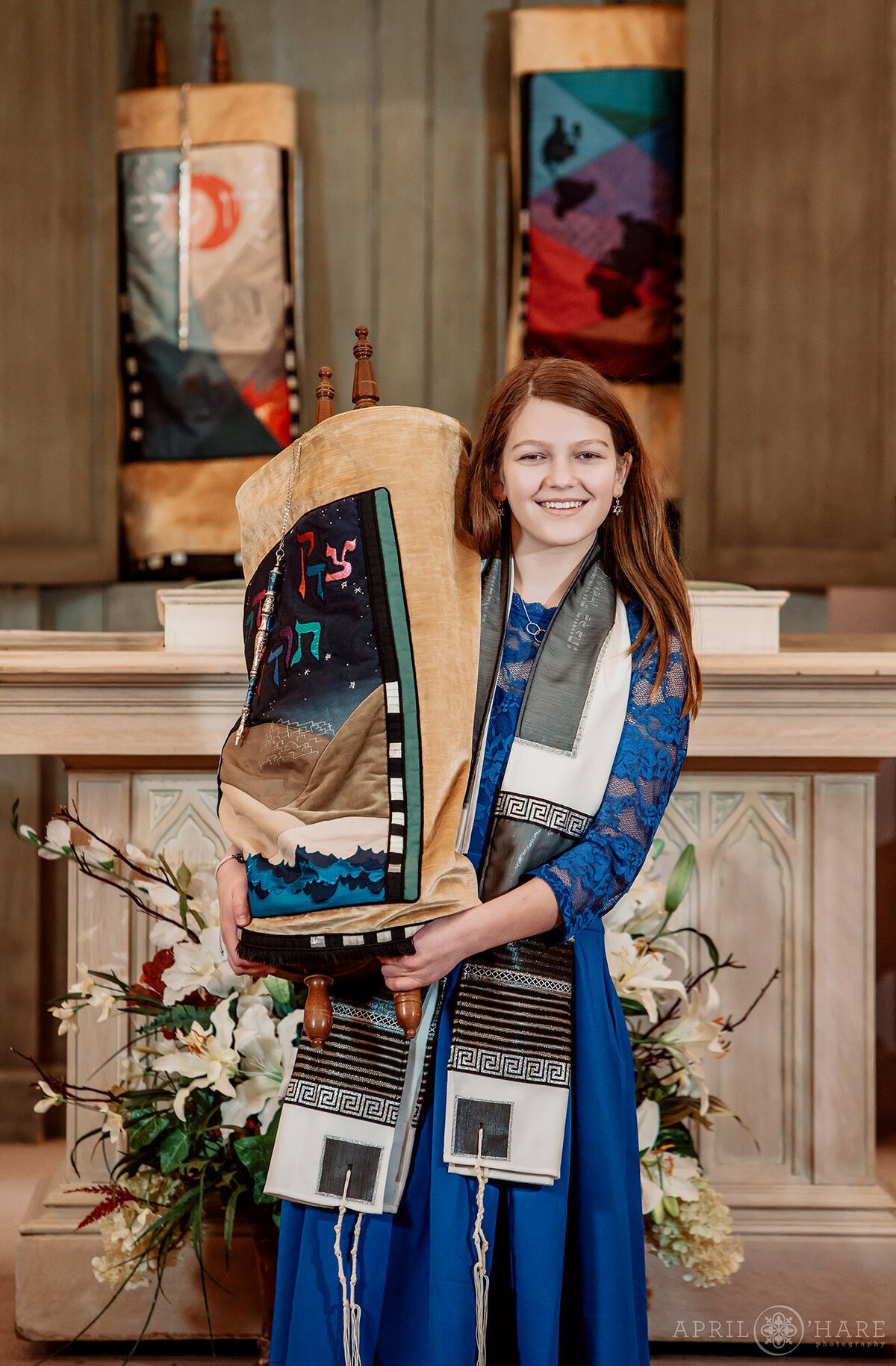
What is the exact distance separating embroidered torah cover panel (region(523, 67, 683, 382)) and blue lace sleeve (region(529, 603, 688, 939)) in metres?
1.90

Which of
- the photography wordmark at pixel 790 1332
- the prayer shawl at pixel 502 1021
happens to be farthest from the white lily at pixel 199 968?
the photography wordmark at pixel 790 1332

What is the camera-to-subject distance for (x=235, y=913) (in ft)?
3.84

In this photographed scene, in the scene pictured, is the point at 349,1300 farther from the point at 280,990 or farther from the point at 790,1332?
the point at 790,1332

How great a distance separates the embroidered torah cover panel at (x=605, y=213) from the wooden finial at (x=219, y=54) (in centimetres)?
76

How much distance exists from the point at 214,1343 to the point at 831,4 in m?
3.03

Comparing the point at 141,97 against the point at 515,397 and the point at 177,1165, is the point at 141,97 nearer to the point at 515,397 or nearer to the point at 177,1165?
the point at 515,397

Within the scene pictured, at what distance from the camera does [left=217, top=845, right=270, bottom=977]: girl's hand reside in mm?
1168

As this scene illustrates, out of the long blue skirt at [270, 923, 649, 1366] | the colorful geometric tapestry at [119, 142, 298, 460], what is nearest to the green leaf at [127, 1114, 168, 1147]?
the long blue skirt at [270, 923, 649, 1366]

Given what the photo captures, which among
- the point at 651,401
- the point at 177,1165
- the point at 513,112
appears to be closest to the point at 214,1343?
the point at 177,1165

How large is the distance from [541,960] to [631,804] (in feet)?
0.64

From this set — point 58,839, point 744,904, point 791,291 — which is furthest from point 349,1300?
point 791,291

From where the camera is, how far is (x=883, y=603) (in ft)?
10.9

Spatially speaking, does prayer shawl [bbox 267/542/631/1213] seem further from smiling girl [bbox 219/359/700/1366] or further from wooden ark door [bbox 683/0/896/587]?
wooden ark door [bbox 683/0/896/587]

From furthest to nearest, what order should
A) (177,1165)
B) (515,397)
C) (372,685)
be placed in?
(177,1165), (515,397), (372,685)
